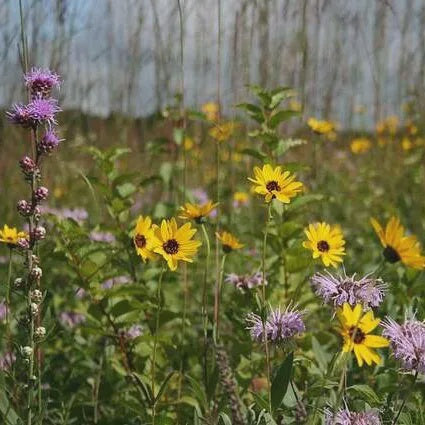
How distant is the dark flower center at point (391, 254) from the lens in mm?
959

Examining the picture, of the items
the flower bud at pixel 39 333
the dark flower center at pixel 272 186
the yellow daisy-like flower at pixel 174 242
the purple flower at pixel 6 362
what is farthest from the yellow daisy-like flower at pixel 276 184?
the purple flower at pixel 6 362

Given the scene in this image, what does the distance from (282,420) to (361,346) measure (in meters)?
0.28

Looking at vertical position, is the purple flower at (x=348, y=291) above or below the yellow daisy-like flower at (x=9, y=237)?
above

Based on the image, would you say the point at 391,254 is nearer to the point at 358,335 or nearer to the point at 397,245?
the point at 397,245

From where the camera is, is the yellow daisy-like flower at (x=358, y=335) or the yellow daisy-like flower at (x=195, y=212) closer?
the yellow daisy-like flower at (x=358, y=335)

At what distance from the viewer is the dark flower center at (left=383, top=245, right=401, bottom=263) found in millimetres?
959

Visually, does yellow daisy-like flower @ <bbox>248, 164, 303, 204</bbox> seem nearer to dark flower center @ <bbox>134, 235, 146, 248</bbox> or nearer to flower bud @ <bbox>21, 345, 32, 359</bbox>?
dark flower center @ <bbox>134, 235, 146, 248</bbox>

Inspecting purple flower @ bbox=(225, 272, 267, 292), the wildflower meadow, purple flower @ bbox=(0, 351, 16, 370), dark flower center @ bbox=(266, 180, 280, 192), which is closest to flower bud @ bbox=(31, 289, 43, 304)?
the wildflower meadow

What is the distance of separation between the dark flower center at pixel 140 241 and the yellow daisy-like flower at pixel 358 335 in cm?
40

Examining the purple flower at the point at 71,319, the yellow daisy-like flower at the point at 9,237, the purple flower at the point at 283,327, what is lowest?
the purple flower at the point at 71,319

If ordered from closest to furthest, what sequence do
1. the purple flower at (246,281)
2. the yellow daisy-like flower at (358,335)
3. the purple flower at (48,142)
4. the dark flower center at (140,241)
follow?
1. the yellow daisy-like flower at (358,335)
2. the purple flower at (48,142)
3. the dark flower center at (140,241)
4. the purple flower at (246,281)

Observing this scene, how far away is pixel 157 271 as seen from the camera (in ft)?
5.02

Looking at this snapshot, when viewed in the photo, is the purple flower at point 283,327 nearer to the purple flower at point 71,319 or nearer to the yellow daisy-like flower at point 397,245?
the yellow daisy-like flower at point 397,245

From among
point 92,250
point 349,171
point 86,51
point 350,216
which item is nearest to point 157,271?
point 92,250
